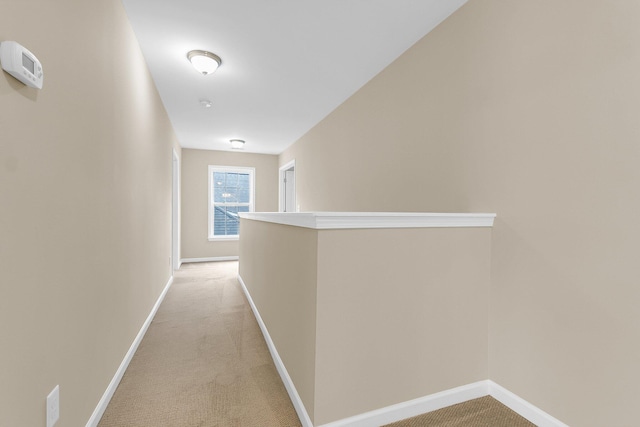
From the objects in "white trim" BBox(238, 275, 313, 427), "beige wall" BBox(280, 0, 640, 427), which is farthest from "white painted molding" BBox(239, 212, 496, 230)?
"white trim" BBox(238, 275, 313, 427)

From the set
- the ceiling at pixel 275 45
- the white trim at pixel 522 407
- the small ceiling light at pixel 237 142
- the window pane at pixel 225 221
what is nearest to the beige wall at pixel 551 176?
the white trim at pixel 522 407

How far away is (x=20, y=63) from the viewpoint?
86cm

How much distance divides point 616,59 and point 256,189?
6.17 metres

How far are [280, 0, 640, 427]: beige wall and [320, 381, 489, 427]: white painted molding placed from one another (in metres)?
0.19

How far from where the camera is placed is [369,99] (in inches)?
119

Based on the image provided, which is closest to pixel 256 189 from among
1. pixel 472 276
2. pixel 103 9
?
pixel 103 9

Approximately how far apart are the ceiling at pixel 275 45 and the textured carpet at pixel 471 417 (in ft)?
8.09

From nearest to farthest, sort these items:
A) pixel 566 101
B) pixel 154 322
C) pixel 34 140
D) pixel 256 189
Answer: pixel 34 140 → pixel 566 101 → pixel 154 322 → pixel 256 189

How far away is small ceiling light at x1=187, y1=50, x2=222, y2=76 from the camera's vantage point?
8.33ft

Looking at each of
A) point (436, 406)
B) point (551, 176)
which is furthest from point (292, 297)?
point (551, 176)

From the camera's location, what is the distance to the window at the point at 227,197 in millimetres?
6469

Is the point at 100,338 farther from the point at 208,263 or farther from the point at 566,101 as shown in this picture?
the point at 208,263

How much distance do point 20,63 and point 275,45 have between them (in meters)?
1.92

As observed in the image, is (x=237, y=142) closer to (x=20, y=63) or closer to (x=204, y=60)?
(x=204, y=60)
